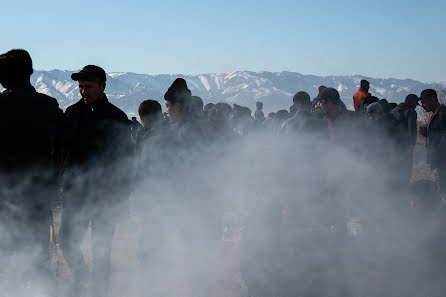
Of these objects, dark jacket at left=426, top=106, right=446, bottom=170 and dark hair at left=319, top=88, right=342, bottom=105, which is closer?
dark hair at left=319, top=88, right=342, bottom=105

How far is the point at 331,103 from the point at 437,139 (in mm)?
1434

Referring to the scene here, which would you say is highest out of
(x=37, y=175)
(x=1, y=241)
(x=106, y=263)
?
(x=37, y=175)

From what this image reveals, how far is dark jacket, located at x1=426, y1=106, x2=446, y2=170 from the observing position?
516 centimetres

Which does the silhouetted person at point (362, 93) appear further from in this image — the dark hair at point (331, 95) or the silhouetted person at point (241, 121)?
the dark hair at point (331, 95)

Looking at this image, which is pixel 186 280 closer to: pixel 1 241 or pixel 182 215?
pixel 182 215

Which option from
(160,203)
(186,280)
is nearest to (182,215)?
(160,203)

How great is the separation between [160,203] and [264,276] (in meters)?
1.14

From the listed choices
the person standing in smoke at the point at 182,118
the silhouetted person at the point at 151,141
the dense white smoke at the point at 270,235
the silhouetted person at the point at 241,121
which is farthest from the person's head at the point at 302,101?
the silhouetted person at the point at 241,121

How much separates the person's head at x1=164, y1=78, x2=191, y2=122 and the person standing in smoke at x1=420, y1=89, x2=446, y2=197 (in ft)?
9.77

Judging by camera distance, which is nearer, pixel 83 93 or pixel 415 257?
pixel 83 93

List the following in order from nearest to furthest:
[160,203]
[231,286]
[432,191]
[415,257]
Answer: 1. [231,286]
2. [160,203]
3. [415,257]
4. [432,191]

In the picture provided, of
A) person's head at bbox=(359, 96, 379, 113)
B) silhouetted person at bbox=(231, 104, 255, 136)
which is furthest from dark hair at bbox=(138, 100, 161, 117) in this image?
silhouetted person at bbox=(231, 104, 255, 136)

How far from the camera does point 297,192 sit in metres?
5.46

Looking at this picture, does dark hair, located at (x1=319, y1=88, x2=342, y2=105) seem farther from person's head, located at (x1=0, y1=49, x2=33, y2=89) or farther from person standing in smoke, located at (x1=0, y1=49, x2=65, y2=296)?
person's head, located at (x1=0, y1=49, x2=33, y2=89)
